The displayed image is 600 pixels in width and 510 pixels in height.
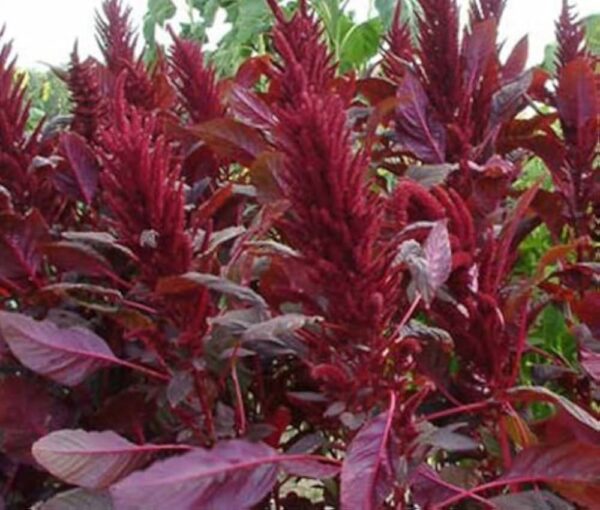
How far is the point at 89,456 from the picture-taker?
823mm

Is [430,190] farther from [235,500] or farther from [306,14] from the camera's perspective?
[235,500]

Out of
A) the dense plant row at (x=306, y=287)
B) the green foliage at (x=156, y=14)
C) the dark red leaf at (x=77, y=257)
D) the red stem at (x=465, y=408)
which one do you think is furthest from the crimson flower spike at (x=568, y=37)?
the green foliage at (x=156, y=14)

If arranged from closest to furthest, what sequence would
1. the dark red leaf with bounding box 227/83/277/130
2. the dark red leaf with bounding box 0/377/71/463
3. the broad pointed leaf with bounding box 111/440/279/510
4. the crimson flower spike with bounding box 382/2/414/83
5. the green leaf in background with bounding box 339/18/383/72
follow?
1. the broad pointed leaf with bounding box 111/440/279/510
2. the dark red leaf with bounding box 0/377/71/463
3. the dark red leaf with bounding box 227/83/277/130
4. the crimson flower spike with bounding box 382/2/414/83
5. the green leaf in background with bounding box 339/18/383/72

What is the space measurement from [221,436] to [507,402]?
0.25m

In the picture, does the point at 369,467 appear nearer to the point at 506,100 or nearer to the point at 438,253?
the point at 438,253

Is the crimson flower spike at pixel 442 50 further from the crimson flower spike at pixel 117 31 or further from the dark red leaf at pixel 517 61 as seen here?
the crimson flower spike at pixel 117 31

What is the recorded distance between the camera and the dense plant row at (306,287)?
31.0 inches

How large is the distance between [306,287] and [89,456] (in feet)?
0.69

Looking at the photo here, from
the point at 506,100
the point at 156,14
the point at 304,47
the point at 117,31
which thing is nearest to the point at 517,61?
the point at 506,100

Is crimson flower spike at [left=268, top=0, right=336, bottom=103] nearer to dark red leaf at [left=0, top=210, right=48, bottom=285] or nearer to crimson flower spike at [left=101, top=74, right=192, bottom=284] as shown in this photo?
crimson flower spike at [left=101, top=74, right=192, bottom=284]

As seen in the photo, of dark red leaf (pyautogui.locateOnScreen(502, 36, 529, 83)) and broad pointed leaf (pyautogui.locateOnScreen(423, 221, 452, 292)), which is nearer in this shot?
broad pointed leaf (pyautogui.locateOnScreen(423, 221, 452, 292))

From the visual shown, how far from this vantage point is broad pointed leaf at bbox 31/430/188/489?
2.66 feet

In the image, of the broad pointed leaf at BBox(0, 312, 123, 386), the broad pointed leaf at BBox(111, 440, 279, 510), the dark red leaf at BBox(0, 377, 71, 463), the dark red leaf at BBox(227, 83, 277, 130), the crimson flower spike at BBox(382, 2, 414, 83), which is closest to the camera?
the broad pointed leaf at BBox(111, 440, 279, 510)

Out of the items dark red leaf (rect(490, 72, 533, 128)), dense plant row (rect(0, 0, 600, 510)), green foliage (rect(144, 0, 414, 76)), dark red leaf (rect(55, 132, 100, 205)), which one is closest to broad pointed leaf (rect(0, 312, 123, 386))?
dense plant row (rect(0, 0, 600, 510))
